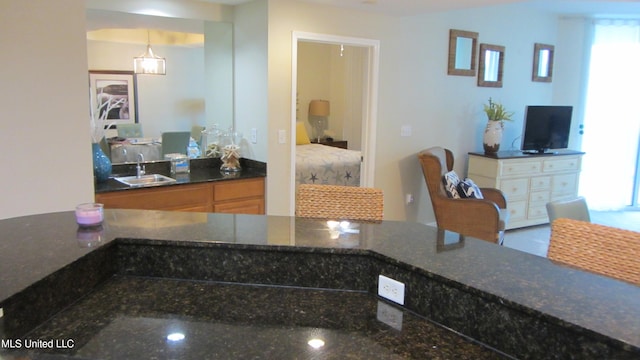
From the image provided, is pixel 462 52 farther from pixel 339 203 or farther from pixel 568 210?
pixel 339 203

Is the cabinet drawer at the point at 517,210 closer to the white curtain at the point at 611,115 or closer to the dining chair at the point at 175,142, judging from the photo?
the white curtain at the point at 611,115

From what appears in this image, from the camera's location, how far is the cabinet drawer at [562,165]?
5.66 metres

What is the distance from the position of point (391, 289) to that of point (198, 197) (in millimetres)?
2725

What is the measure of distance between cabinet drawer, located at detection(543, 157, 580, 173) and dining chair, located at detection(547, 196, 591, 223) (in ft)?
9.36

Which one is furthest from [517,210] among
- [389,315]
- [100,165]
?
[389,315]

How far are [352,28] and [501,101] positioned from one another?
7.93ft

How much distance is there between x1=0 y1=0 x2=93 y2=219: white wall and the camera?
274cm

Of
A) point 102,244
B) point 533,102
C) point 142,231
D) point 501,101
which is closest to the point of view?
point 102,244

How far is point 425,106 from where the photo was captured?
5184 mm

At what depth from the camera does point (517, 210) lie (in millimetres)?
5523

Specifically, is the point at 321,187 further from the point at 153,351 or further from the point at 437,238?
the point at 153,351

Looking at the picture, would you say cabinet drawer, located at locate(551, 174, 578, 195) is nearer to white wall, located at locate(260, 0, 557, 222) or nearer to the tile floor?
the tile floor

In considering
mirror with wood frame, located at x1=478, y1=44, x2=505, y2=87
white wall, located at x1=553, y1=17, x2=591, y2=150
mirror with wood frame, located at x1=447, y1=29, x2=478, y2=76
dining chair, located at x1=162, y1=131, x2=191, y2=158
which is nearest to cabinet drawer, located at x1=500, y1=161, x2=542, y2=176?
mirror with wood frame, located at x1=478, y1=44, x2=505, y2=87

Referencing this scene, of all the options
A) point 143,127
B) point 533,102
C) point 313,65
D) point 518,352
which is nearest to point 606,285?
point 518,352
